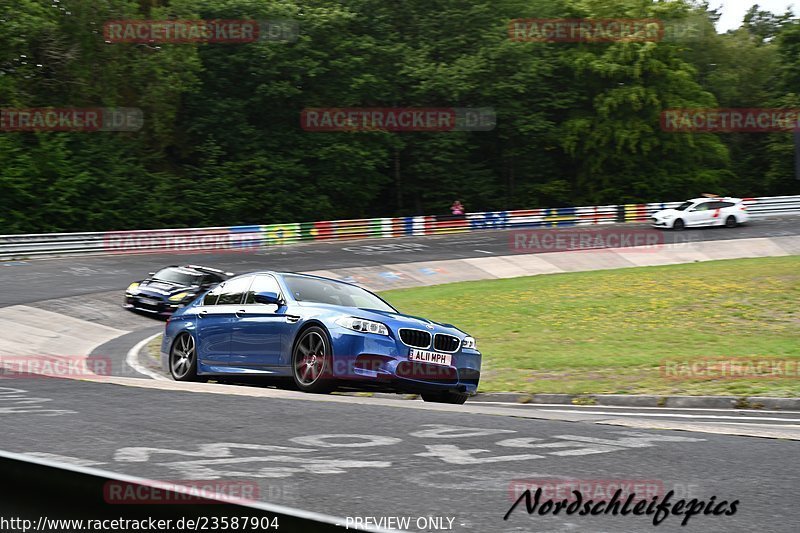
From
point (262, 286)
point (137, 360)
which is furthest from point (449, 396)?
point (137, 360)

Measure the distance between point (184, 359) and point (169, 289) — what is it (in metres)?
13.2

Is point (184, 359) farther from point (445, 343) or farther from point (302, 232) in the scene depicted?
point (302, 232)

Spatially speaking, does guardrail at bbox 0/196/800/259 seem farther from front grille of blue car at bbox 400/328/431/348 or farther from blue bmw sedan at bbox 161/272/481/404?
front grille of blue car at bbox 400/328/431/348

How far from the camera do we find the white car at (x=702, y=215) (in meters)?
47.9

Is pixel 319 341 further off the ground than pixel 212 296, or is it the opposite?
pixel 212 296

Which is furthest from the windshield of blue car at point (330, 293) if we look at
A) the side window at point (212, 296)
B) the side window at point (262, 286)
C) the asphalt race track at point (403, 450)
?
the asphalt race track at point (403, 450)

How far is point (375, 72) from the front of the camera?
58.3 meters

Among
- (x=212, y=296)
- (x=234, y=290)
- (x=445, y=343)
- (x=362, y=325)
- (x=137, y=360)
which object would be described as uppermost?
(x=234, y=290)

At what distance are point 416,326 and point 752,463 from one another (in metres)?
5.19

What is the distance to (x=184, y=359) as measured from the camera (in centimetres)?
1298

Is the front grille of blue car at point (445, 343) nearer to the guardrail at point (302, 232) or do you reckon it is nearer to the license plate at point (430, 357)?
the license plate at point (430, 357)

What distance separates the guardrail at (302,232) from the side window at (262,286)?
27.8 m

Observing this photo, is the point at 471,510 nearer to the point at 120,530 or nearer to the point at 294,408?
the point at 120,530

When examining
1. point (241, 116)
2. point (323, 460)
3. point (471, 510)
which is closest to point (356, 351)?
point (323, 460)
